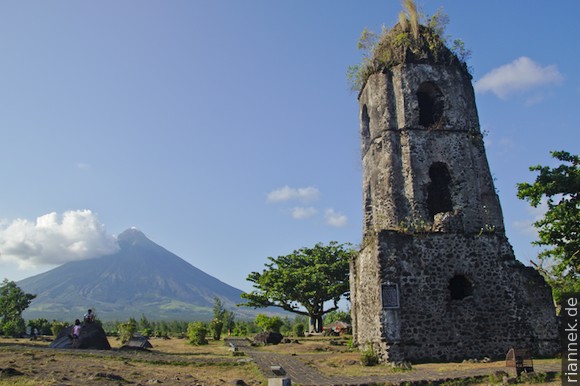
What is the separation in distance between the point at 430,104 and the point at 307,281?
13894 mm

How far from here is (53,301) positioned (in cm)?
16012

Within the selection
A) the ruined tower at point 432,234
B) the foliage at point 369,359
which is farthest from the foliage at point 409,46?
the foliage at point 369,359

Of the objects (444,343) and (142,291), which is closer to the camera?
(444,343)

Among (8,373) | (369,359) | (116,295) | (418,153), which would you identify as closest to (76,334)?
(8,373)

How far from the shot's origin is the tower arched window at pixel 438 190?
14.3 m

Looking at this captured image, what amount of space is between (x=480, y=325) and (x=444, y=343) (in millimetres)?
1225

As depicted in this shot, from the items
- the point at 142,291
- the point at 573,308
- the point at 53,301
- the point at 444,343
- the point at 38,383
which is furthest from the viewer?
the point at 142,291

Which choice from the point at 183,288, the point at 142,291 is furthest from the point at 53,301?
the point at 183,288

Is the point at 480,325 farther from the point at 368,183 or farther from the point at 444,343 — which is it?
the point at 368,183

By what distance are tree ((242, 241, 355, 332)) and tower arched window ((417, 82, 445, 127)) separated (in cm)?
1196

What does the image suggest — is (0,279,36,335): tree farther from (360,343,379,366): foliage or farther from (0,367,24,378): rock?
(360,343,379,366): foliage

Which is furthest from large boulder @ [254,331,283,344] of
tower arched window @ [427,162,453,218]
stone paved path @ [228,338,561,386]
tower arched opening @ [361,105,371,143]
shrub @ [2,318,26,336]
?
shrub @ [2,318,26,336]

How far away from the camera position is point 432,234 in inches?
507

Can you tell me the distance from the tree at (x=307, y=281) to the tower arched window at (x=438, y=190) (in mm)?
11531
